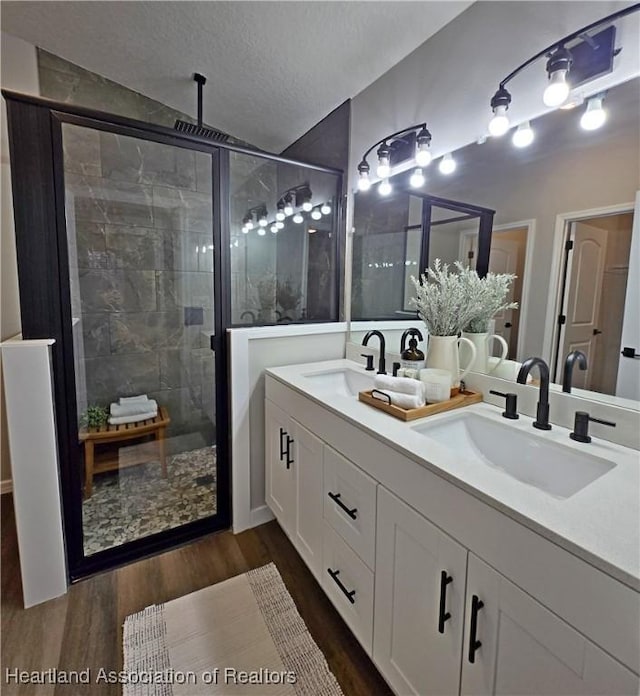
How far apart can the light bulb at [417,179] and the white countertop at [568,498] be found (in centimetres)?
118

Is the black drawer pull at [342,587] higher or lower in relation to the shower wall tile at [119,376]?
lower

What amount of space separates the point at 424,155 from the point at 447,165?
Answer: 13 centimetres

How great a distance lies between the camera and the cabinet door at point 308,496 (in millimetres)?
1498

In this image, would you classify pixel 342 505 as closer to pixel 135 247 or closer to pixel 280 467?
pixel 280 467

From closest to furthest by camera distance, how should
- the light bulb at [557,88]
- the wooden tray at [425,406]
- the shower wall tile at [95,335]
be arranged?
the light bulb at [557,88] → the wooden tray at [425,406] → the shower wall tile at [95,335]

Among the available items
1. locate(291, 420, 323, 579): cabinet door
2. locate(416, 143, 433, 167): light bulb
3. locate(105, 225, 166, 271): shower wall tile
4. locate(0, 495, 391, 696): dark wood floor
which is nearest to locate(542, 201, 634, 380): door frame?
locate(416, 143, 433, 167): light bulb

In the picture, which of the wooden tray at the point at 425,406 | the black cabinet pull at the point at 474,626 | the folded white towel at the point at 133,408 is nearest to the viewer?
the black cabinet pull at the point at 474,626

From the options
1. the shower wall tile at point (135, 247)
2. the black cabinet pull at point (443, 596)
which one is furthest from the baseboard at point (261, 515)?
the shower wall tile at point (135, 247)

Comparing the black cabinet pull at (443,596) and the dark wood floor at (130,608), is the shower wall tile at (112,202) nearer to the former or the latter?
the dark wood floor at (130,608)

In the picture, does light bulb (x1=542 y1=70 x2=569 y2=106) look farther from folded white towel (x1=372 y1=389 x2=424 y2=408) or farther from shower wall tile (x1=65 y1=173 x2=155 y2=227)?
shower wall tile (x1=65 y1=173 x2=155 y2=227)

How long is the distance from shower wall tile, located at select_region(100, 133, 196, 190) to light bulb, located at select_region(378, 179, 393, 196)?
Result: 3.34 feet

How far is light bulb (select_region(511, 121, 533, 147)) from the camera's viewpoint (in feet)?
4.24

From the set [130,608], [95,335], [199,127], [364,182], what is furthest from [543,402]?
[199,127]

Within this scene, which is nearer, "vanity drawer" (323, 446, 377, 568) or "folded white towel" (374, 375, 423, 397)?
"vanity drawer" (323, 446, 377, 568)
